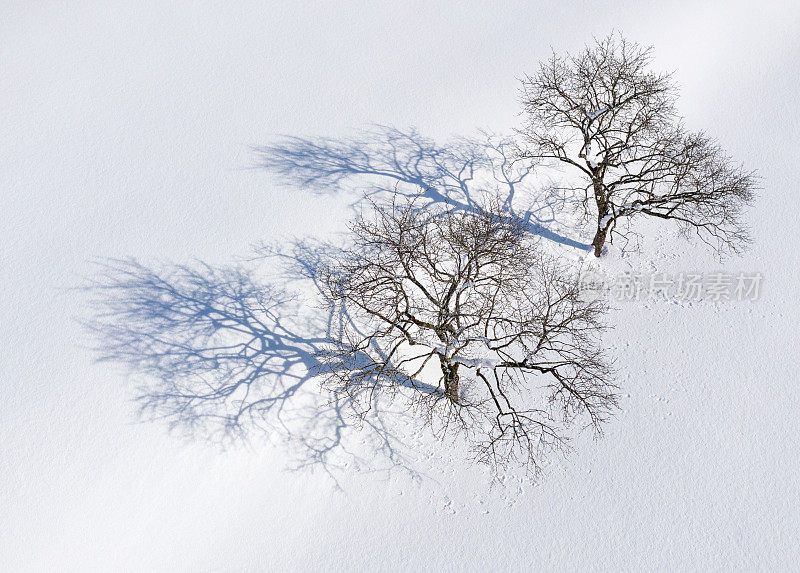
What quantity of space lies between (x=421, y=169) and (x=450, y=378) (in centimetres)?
1015

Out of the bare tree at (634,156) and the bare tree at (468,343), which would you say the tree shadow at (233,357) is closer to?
the bare tree at (468,343)

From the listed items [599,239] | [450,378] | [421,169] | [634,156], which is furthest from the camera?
[421,169]

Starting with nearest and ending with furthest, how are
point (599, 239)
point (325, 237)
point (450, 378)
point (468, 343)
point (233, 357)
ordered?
point (468, 343) → point (450, 378) → point (233, 357) → point (325, 237) → point (599, 239)

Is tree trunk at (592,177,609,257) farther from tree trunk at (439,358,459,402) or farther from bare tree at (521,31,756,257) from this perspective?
tree trunk at (439,358,459,402)

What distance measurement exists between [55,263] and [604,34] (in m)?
27.3

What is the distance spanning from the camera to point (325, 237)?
19422 millimetres

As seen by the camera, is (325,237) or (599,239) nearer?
(325,237)

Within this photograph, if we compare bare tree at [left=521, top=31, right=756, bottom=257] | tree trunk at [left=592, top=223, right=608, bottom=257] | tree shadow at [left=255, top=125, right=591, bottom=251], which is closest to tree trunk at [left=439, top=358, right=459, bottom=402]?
bare tree at [left=521, top=31, right=756, bottom=257]

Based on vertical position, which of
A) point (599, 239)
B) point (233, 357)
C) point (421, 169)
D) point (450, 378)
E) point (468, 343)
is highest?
point (421, 169)

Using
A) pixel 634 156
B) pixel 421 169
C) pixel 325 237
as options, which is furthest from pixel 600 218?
pixel 325 237

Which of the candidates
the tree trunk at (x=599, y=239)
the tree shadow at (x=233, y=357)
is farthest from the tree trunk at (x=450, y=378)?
the tree trunk at (x=599, y=239)

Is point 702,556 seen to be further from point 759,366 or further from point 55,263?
point 55,263

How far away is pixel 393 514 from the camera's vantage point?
1473 centimetres

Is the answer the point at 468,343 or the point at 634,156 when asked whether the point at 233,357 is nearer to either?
the point at 468,343
